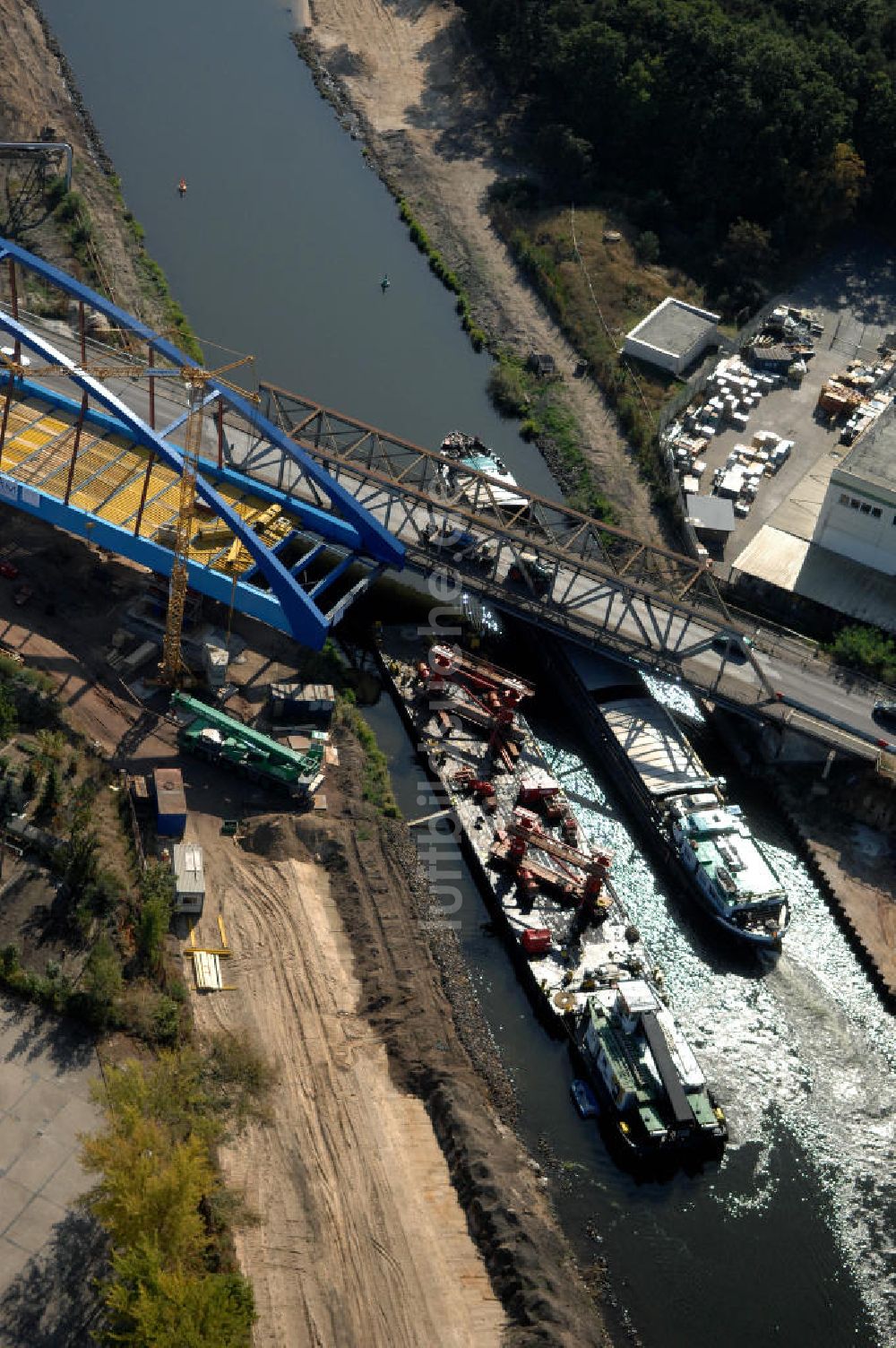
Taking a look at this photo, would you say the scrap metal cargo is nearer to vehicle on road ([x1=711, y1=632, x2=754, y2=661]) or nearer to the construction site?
the construction site

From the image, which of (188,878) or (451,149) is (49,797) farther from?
(451,149)

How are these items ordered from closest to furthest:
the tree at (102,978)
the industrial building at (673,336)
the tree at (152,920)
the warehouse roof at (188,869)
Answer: the tree at (102,978)
the tree at (152,920)
the warehouse roof at (188,869)
the industrial building at (673,336)

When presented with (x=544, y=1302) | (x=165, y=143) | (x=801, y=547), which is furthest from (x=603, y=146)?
(x=544, y=1302)

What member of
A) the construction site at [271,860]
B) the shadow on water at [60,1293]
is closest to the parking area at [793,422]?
the construction site at [271,860]

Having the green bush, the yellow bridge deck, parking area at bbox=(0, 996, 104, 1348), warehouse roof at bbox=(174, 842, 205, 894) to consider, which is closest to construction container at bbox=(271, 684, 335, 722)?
the yellow bridge deck

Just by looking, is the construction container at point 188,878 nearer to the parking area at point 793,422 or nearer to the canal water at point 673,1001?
the canal water at point 673,1001

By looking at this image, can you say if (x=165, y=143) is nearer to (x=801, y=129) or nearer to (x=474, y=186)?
(x=474, y=186)
